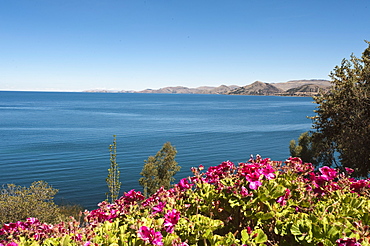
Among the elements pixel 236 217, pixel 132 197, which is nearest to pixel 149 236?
pixel 236 217

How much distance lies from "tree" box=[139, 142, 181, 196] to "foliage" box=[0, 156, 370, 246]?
19.9 meters

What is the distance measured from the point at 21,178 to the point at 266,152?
3010cm

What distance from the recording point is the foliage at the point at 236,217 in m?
2.46

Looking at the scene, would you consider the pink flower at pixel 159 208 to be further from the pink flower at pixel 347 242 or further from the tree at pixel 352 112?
the tree at pixel 352 112

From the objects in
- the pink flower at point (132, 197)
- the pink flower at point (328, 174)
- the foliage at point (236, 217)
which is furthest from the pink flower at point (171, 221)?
the pink flower at point (328, 174)

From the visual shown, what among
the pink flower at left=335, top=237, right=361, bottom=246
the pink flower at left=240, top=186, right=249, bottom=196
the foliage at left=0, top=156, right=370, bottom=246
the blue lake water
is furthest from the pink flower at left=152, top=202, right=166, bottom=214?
the blue lake water

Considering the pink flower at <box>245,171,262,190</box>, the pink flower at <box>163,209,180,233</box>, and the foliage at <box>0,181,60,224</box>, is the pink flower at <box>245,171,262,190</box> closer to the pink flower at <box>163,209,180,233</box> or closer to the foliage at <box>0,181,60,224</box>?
the pink flower at <box>163,209,180,233</box>

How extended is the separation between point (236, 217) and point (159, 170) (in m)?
22.0

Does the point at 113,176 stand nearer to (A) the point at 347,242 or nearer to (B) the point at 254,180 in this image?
(B) the point at 254,180

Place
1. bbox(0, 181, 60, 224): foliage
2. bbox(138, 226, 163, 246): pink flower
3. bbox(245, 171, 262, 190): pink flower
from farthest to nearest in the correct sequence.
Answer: bbox(0, 181, 60, 224): foliage
bbox(245, 171, 262, 190): pink flower
bbox(138, 226, 163, 246): pink flower

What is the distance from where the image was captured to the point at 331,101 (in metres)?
17.0

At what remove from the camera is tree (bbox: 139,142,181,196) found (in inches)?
922

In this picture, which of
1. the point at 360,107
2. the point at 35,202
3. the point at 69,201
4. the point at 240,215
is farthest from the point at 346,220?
the point at 69,201

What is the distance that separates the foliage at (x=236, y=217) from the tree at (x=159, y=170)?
782 inches
